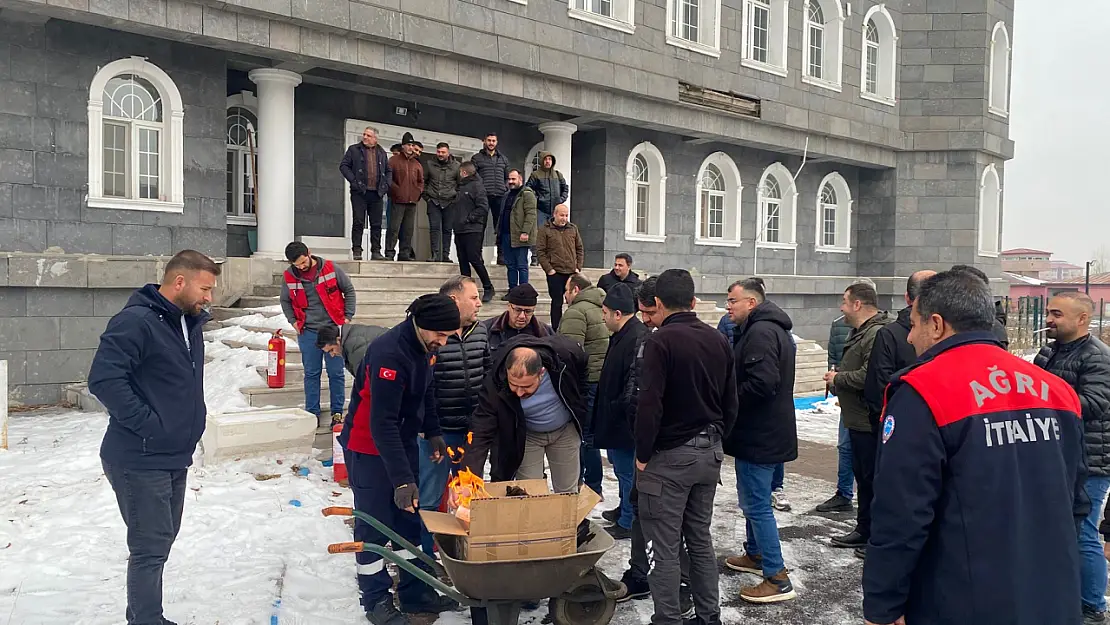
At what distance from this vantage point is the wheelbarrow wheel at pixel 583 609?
389cm

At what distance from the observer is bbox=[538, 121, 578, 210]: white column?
14773 millimetres

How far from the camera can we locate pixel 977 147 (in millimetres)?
19266

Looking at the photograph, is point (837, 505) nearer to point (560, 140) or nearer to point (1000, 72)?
point (560, 140)

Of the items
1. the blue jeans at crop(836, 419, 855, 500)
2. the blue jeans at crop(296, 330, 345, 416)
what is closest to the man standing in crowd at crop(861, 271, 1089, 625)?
the blue jeans at crop(836, 419, 855, 500)

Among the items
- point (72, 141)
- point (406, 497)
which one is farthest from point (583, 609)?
point (72, 141)

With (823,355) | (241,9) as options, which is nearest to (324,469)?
(241,9)

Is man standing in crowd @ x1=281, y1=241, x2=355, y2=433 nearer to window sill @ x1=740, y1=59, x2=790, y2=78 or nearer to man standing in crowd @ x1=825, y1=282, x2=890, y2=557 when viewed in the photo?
man standing in crowd @ x1=825, y1=282, x2=890, y2=557

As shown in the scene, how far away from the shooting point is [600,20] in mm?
13859

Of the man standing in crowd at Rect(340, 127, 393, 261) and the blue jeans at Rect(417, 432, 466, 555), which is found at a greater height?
the man standing in crowd at Rect(340, 127, 393, 261)

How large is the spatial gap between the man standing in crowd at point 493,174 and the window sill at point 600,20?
391cm

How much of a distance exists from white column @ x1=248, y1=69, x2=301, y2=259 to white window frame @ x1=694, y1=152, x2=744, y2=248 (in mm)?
9189

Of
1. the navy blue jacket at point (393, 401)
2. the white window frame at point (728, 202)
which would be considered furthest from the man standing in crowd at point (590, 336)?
the white window frame at point (728, 202)

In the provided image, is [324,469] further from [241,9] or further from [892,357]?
[241,9]

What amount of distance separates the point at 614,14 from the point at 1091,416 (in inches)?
473
